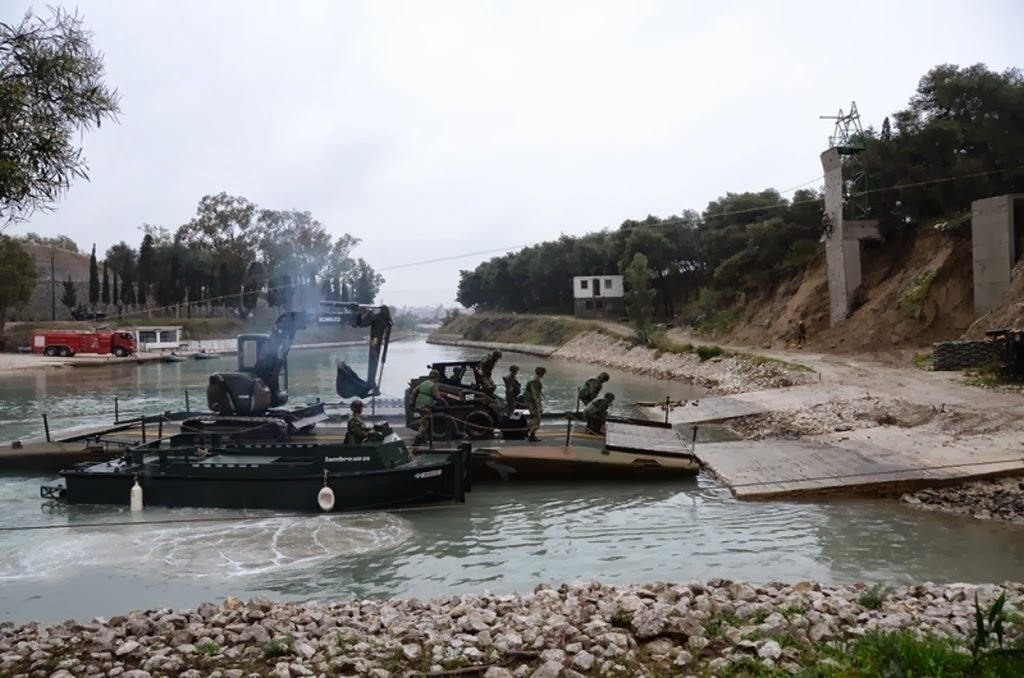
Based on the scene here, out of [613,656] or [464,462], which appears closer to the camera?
[613,656]

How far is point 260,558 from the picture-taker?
43.6 feet

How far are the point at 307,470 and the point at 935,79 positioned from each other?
4261 cm

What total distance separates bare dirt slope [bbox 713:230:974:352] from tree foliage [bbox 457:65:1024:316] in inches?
80.4

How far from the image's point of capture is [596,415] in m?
21.3

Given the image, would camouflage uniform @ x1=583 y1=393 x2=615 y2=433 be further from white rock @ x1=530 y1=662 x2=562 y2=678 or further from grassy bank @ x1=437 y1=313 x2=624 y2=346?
grassy bank @ x1=437 y1=313 x2=624 y2=346

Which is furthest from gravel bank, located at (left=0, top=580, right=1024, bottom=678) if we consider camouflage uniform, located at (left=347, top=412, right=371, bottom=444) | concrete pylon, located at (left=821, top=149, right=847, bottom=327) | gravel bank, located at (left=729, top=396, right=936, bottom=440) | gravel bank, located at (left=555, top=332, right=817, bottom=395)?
concrete pylon, located at (left=821, top=149, right=847, bottom=327)

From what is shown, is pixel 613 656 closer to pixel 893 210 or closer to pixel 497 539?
pixel 497 539

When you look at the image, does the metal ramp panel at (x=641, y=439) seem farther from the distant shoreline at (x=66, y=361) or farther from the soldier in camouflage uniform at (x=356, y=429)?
the distant shoreline at (x=66, y=361)

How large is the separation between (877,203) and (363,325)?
35.7m

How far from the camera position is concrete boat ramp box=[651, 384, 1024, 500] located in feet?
54.1

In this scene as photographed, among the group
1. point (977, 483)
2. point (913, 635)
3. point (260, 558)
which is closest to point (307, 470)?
point (260, 558)

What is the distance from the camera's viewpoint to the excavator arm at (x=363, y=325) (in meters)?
21.3

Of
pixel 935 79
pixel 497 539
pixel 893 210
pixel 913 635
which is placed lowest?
pixel 497 539

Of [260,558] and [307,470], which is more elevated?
[307,470]
